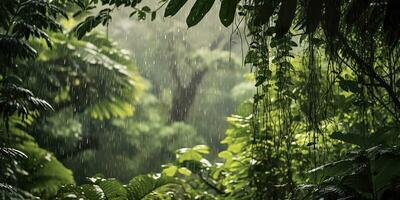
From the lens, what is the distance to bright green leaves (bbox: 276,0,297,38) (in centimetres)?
123

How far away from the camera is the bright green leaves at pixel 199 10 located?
51.4 inches

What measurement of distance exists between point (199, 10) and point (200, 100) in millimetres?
11490

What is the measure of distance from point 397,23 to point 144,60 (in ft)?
39.4

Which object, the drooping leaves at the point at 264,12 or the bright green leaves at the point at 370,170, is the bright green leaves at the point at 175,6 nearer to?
the drooping leaves at the point at 264,12

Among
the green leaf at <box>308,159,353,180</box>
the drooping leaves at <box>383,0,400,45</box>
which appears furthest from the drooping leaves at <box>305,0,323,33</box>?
the green leaf at <box>308,159,353,180</box>

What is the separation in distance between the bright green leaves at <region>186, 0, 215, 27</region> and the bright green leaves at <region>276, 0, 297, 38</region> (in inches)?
7.2

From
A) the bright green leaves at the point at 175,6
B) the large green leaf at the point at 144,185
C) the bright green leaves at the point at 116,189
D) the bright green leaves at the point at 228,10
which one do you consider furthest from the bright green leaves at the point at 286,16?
the large green leaf at the point at 144,185

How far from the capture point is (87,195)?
13.1 ft

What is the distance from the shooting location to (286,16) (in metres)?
1.23

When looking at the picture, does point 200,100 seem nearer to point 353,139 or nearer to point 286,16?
point 353,139

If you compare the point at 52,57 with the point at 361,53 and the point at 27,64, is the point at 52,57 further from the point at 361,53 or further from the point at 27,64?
the point at 361,53

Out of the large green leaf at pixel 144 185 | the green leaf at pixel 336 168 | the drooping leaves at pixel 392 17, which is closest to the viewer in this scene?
the drooping leaves at pixel 392 17

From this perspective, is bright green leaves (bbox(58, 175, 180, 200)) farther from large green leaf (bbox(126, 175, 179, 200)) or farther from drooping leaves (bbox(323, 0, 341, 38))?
drooping leaves (bbox(323, 0, 341, 38))

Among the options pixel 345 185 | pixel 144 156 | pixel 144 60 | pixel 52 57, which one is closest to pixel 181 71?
pixel 144 60
